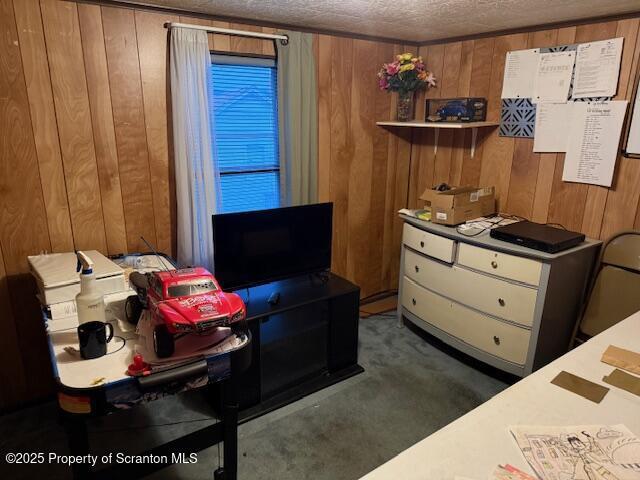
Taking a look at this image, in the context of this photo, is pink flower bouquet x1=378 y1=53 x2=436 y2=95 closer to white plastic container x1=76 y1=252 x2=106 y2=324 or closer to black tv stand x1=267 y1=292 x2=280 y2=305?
black tv stand x1=267 y1=292 x2=280 y2=305

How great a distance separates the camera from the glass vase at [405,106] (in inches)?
133

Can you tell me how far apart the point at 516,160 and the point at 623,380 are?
190 centimetres

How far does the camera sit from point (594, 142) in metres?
2.61

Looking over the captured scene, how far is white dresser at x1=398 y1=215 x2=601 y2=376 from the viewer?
2.49 m

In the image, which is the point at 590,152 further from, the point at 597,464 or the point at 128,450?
the point at 128,450

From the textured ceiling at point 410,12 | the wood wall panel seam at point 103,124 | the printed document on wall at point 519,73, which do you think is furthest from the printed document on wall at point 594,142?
the wood wall panel seam at point 103,124

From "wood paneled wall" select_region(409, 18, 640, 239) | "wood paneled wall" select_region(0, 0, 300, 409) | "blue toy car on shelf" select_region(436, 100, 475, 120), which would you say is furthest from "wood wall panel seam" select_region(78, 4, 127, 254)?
"wood paneled wall" select_region(409, 18, 640, 239)

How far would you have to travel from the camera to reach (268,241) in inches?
100

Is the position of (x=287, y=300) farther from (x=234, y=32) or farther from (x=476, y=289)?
(x=234, y=32)

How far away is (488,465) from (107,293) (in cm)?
167

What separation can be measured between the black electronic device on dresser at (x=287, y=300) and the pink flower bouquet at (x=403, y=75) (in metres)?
1.22

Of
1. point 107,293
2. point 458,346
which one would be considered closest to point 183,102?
point 107,293

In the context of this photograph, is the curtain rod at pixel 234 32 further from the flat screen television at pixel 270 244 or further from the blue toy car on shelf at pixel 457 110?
the blue toy car on shelf at pixel 457 110

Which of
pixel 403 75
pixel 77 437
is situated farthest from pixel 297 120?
pixel 77 437
